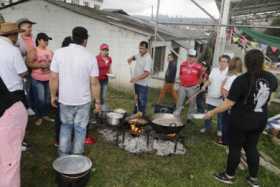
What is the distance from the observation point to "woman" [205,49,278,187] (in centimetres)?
327

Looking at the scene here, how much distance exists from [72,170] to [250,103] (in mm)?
2359

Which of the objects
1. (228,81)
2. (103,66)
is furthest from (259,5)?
(103,66)

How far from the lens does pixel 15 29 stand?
277 centimetres

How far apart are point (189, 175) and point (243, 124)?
121 cm

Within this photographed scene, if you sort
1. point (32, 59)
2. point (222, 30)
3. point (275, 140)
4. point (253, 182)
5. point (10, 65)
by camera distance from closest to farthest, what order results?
point (10, 65)
point (253, 182)
point (32, 59)
point (275, 140)
point (222, 30)

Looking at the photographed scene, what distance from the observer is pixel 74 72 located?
3277 mm

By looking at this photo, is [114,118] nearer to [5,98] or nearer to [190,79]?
[190,79]

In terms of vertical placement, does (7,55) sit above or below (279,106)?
above

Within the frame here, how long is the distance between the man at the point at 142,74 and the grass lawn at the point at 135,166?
1391 millimetres

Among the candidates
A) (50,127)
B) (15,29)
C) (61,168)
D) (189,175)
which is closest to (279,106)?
(189,175)

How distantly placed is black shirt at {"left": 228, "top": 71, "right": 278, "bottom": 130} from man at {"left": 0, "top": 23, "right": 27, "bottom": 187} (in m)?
2.45

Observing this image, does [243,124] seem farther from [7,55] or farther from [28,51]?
[28,51]

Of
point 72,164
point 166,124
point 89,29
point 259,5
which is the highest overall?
point 259,5

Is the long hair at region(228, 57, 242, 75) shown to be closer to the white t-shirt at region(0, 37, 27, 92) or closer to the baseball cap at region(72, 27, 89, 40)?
the baseball cap at region(72, 27, 89, 40)
